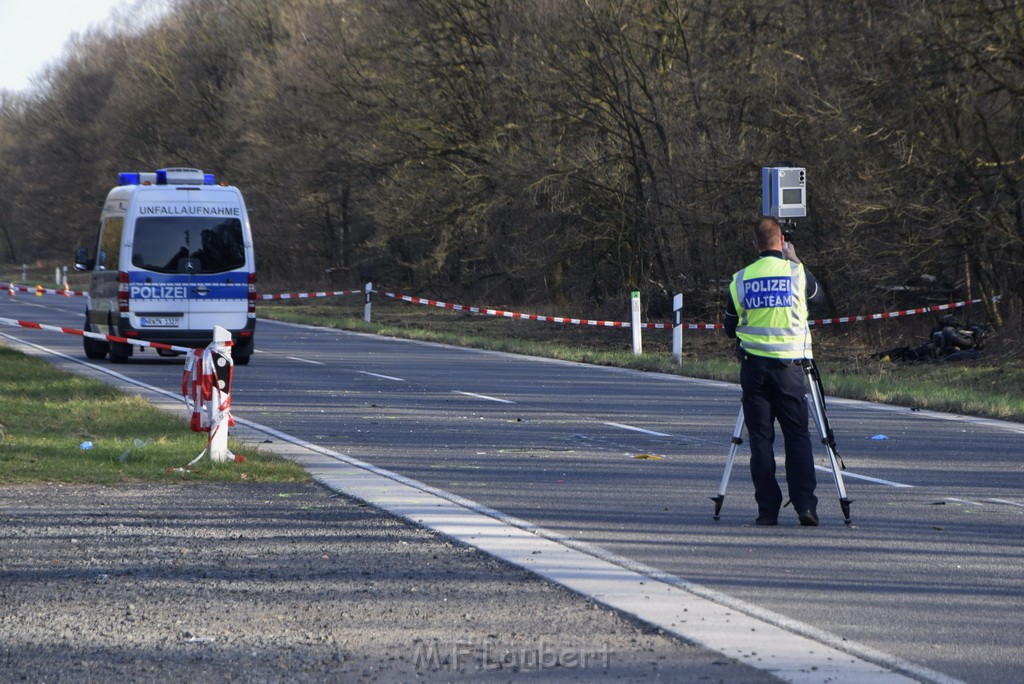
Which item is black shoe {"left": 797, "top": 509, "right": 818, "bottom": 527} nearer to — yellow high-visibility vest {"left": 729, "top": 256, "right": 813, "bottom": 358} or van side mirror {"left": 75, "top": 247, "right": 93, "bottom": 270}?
yellow high-visibility vest {"left": 729, "top": 256, "right": 813, "bottom": 358}

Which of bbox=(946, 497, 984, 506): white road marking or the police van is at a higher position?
the police van

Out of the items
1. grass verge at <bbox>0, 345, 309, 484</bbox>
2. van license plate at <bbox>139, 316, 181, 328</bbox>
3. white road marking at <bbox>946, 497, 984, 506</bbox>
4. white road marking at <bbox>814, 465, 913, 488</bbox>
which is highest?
van license plate at <bbox>139, 316, 181, 328</bbox>

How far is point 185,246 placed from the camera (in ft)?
72.6

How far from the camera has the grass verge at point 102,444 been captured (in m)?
10.5

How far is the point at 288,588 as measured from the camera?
693 cm

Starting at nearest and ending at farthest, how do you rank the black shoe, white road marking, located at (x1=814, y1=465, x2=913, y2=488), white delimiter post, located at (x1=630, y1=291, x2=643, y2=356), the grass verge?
the black shoe
the grass verge
white road marking, located at (x1=814, y1=465, x2=913, y2=488)
white delimiter post, located at (x1=630, y1=291, x2=643, y2=356)

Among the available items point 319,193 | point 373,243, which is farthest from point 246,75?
point 373,243

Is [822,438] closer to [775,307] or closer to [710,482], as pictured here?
[775,307]

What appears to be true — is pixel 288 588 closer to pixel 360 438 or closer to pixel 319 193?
pixel 360 438

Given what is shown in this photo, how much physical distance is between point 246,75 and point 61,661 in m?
56.4

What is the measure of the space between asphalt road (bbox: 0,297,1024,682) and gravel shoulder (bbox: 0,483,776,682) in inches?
38.9

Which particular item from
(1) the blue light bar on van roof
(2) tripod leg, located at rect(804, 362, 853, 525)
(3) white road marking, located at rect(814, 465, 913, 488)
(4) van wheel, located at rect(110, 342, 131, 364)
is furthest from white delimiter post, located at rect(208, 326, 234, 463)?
(1) the blue light bar on van roof

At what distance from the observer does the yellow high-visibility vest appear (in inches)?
347

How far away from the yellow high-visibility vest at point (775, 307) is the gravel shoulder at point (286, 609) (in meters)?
2.36
